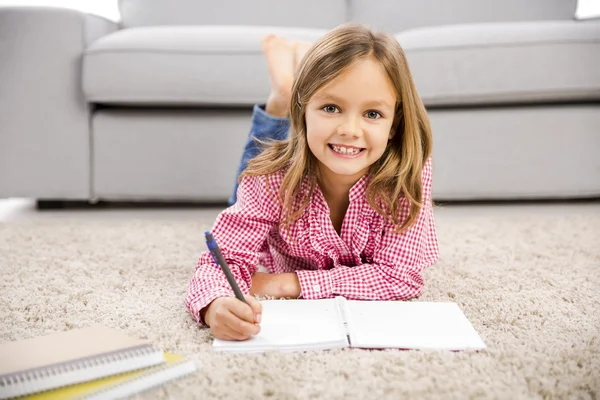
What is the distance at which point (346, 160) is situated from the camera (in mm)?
955

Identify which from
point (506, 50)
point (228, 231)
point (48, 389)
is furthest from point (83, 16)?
point (48, 389)

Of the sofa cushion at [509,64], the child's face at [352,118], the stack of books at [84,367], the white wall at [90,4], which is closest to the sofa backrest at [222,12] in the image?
the white wall at [90,4]

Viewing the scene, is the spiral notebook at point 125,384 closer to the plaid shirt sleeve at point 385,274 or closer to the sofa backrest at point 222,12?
the plaid shirt sleeve at point 385,274

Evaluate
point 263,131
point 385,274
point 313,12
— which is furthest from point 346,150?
point 313,12

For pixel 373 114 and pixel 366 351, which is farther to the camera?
pixel 373 114

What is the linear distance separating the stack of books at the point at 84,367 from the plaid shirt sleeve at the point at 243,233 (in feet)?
0.64

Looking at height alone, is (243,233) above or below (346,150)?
below

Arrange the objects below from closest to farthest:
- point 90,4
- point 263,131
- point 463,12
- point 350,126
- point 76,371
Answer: point 76,371 < point 350,126 < point 263,131 < point 463,12 < point 90,4

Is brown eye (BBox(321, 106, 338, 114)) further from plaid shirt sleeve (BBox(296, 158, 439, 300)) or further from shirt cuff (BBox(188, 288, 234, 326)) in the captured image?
shirt cuff (BBox(188, 288, 234, 326))

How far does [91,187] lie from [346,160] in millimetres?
1080

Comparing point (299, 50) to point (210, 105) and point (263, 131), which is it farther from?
point (210, 105)

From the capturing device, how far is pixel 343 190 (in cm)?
107

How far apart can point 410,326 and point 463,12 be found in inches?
68.5

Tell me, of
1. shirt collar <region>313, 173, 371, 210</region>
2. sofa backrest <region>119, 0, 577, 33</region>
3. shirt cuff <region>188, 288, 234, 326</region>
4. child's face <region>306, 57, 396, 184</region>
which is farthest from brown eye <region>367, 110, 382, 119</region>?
sofa backrest <region>119, 0, 577, 33</region>
